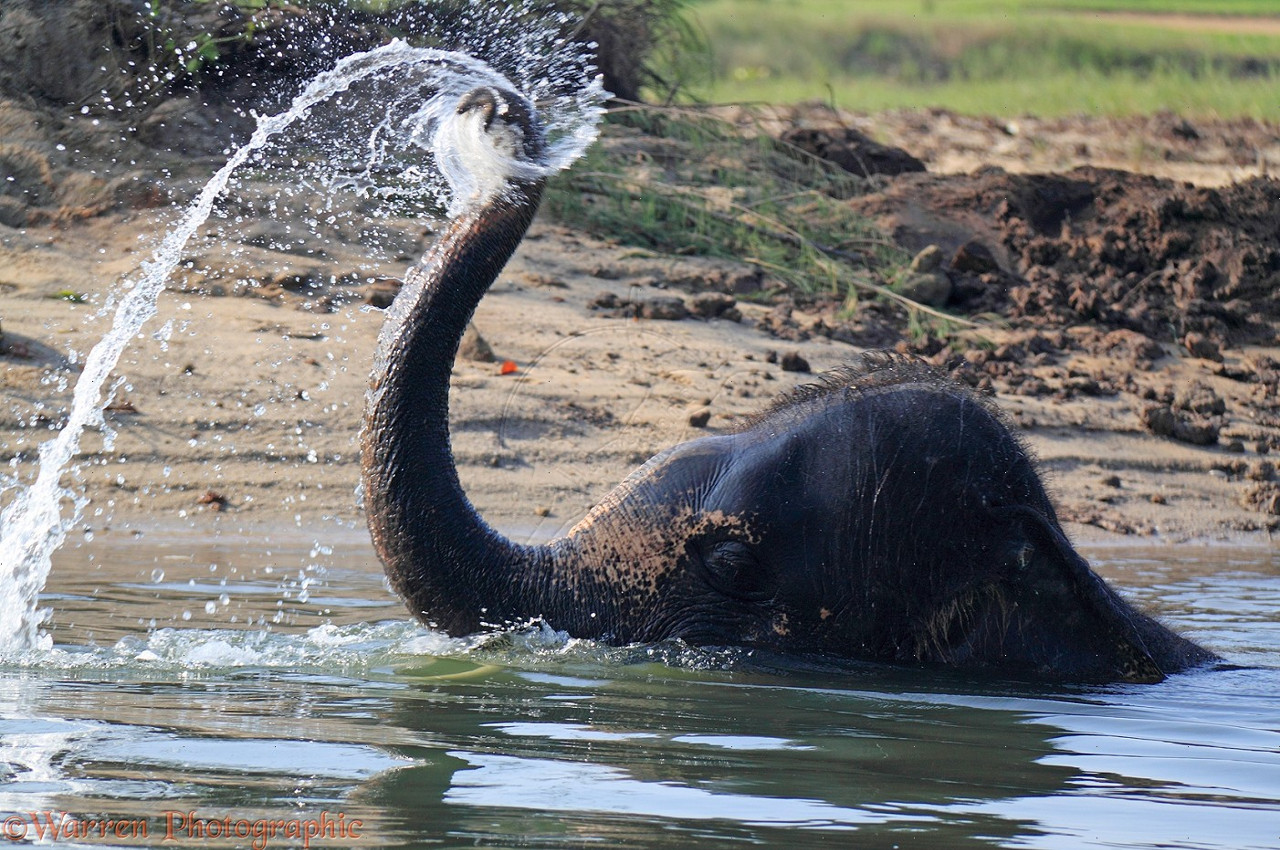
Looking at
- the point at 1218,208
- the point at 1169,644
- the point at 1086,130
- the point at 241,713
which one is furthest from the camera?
the point at 1086,130

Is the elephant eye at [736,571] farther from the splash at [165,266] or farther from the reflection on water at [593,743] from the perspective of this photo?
the splash at [165,266]

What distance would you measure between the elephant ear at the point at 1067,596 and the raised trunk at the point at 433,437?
1.47m

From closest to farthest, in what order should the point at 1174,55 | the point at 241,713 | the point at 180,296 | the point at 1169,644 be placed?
the point at 241,713
the point at 1169,644
the point at 180,296
the point at 1174,55

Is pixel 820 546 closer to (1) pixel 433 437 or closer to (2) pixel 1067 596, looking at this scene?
(2) pixel 1067 596

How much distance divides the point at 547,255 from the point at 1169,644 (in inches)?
225

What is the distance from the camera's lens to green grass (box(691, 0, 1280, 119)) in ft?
61.1

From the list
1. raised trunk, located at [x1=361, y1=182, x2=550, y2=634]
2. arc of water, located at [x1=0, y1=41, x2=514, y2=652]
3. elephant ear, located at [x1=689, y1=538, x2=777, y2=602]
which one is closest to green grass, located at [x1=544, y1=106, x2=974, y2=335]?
arc of water, located at [x1=0, y1=41, x2=514, y2=652]

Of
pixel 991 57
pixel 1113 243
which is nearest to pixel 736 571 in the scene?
pixel 1113 243

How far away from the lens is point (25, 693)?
15.1ft

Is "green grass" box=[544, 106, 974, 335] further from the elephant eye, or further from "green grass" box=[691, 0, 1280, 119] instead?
the elephant eye

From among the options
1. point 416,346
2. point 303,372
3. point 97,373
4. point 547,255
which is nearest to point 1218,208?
point 547,255

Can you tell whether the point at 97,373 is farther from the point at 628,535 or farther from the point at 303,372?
the point at 628,535

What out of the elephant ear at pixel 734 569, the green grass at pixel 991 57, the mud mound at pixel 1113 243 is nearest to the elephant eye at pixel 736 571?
the elephant ear at pixel 734 569

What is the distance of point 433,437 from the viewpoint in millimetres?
4531
